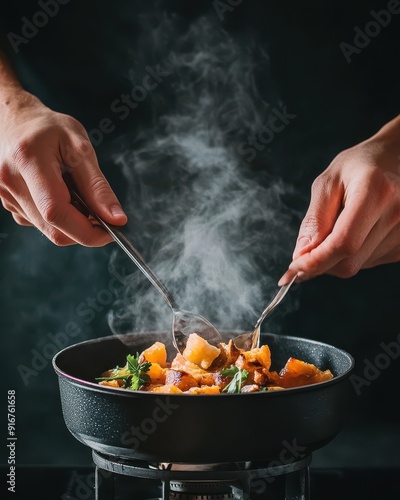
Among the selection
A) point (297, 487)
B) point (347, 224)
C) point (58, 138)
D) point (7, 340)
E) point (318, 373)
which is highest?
point (58, 138)

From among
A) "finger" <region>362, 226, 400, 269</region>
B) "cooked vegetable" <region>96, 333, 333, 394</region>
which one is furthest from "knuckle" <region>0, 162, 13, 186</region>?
"finger" <region>362, 226, 400, 269</region>

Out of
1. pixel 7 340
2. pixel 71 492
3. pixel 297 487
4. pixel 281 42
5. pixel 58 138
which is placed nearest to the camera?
pixel 297 487

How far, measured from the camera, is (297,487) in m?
1.46

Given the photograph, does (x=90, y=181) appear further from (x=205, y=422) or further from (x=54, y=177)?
(x=205, y=422)

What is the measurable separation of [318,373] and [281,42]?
3.82 feet

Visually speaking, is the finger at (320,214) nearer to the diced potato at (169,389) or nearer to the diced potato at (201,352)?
the diced potato at (201,352)

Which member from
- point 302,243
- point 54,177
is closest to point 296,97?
point 302,243

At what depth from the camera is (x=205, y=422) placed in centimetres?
121

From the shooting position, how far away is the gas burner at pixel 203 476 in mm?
1291

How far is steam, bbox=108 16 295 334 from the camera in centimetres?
226

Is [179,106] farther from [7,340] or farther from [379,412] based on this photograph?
[379,412]

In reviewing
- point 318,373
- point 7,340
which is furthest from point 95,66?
point 318,373

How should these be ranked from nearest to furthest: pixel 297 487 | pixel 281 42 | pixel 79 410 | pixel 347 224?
pixel 79 410, pixel 297 487, pixel 347 224, pixel 281 42

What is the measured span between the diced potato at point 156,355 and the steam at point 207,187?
57cm
